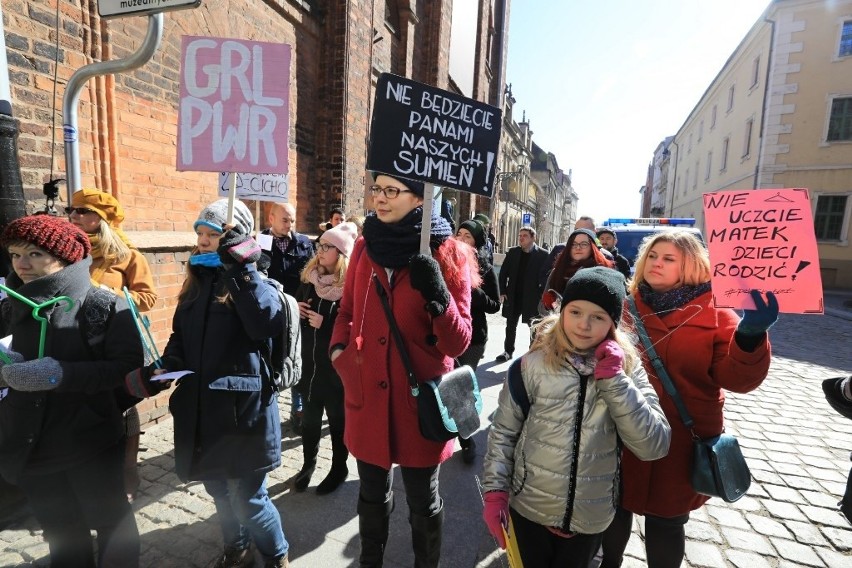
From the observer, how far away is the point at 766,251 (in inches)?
69.7

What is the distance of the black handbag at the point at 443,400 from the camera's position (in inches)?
72.7

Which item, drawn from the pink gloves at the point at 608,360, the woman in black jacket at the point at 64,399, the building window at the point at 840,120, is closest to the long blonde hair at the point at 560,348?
the pink gloves at the point at 608,360

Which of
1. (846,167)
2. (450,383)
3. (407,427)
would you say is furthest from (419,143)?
(846,167)

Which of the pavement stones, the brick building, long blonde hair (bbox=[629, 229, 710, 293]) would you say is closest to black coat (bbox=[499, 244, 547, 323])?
the pavement stones

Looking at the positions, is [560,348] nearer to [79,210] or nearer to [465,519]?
[465,519]

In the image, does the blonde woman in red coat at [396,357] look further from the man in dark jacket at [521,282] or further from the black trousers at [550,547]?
the man in dark jacket at [521,282]

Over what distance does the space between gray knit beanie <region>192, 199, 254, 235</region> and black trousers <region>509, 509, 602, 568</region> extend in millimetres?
1886

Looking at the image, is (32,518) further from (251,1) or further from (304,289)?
(251,1)

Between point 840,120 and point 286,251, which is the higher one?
point 840,120

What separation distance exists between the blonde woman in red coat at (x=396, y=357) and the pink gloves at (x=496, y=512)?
1.24ft

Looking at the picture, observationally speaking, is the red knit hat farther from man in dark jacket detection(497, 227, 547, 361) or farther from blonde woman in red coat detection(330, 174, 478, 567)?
man in dark jacket detection(497, 227, 547, 361)

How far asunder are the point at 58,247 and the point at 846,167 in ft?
84.4

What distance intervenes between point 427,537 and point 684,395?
136 centimetres

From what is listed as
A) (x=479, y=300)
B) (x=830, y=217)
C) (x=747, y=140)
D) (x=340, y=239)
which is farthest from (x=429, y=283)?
(x=747, y=140)
